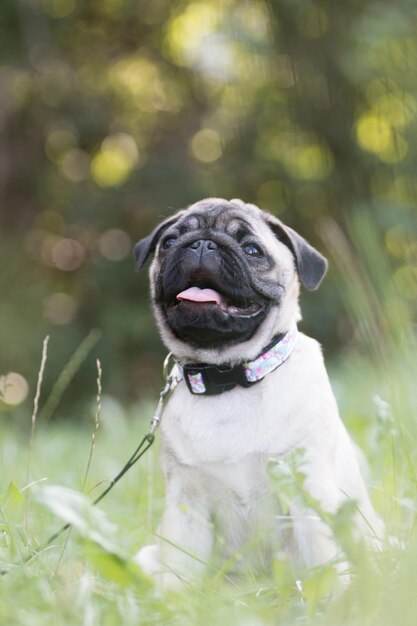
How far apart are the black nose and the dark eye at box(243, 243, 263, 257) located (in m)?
0.17

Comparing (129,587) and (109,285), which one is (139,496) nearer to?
(129,587)

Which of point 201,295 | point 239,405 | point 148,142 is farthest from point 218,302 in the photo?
point 148,142

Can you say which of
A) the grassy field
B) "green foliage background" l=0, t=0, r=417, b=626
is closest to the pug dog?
the grassy field

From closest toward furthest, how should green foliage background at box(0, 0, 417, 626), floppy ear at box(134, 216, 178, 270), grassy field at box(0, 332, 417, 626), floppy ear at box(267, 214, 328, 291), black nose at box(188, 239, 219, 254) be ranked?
grassy field at box(0, 332, 417, 626) < black nose at box(188, 239, 219, 254) < floppy ear at box(267, 214, 328, 291) < floppy ear at box(134, 216, 178, 270) < green foliage background at box(0, 0, 417, 626)

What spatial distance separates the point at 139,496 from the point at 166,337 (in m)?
1.03

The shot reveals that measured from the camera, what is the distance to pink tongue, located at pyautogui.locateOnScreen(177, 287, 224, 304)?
3400 mm

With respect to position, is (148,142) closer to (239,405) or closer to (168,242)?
(168,242)

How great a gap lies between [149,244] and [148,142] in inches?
401

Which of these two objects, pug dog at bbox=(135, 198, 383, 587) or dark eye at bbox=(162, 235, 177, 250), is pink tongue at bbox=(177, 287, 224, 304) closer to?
pug dog at bbox=(135, 198, 383, 587)

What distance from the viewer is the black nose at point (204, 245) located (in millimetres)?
3463

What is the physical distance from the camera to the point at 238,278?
3428mm

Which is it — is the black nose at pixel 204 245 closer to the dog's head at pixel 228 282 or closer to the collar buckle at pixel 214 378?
the dog's head at pixel 228 282

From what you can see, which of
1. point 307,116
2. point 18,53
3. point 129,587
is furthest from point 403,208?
point 129,587

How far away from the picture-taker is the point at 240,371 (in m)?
3.37
